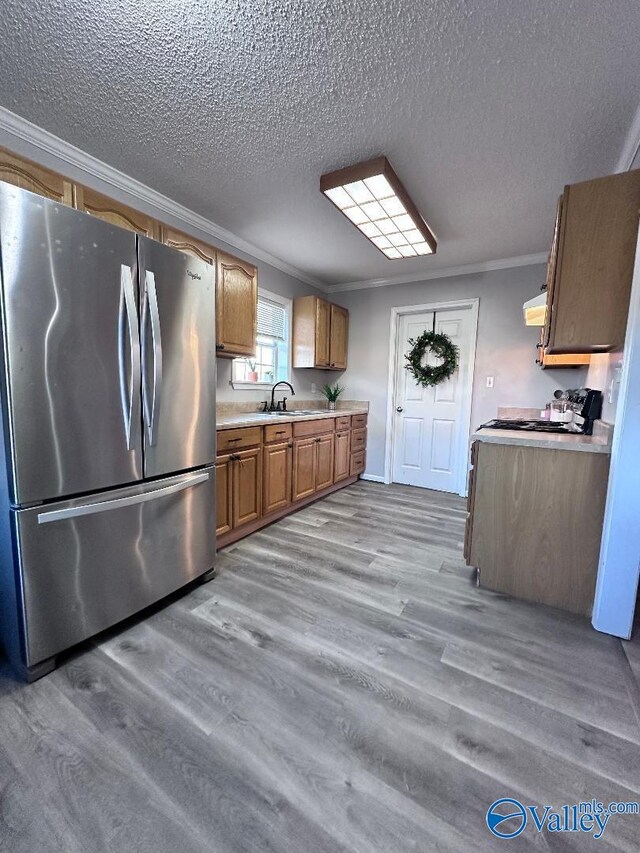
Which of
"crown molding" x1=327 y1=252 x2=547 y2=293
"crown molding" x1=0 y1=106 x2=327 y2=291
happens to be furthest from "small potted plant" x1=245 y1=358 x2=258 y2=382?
"crown molding" x1=327 y1=252 x2=547 y2=293

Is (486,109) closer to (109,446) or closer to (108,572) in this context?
(109,446)

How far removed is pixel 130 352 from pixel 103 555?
2.98 ft

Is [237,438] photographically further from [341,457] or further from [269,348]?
[341,457]

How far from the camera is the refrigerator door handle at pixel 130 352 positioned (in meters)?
1.51

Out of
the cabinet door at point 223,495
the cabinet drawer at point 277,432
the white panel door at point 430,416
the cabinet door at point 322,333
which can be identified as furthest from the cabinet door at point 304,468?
the white panel door at point 430,416

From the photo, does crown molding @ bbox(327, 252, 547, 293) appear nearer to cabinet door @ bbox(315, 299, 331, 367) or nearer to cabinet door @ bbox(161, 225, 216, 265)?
cabinet door @ bbox(315, 299, 331, 367)

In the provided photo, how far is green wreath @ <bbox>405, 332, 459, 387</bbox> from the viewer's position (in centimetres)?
391

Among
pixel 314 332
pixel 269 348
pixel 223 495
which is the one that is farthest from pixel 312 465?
pixel 314 332

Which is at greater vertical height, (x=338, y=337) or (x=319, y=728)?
(x=338, y=337)

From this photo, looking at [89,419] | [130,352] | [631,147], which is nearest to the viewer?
[89,419]

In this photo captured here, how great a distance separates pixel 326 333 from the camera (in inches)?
161

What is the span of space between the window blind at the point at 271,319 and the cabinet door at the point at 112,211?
150 centimetres

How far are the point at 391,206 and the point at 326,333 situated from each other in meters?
1.82

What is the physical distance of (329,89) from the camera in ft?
5.15
